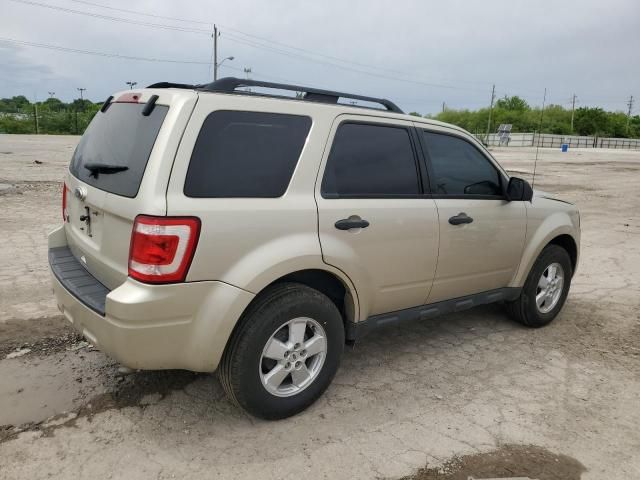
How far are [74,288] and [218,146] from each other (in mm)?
1167

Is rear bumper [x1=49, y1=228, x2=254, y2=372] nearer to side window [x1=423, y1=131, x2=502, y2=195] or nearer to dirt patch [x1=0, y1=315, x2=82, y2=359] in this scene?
dirt patch [x1=0, y1=315, x2=82, y2=359]

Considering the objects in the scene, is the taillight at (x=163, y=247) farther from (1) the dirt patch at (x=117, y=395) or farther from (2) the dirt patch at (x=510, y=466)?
(2) the dirt patch at (x=510, y=466)

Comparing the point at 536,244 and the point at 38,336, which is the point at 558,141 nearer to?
the point at 536,244

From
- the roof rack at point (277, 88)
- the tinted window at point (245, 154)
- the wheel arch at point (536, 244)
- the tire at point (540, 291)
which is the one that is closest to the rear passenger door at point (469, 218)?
the wheel arch at point (536, 244)

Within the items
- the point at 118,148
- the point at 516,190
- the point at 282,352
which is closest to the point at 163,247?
the point at 118,148

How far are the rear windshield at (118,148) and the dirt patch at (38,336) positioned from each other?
54.7 inches

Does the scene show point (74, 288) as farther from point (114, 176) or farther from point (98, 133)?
point (98, 133)

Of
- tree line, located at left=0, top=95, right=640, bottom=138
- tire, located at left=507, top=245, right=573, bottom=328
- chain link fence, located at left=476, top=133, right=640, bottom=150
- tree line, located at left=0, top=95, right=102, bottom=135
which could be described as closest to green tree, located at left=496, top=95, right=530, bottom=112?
tree line, located at left=0, top=95, right=640, bottom=138

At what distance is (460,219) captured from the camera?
371 cm

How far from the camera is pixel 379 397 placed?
134 inches

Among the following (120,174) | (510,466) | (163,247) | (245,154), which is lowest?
(510,466)

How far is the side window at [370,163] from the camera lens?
3.17m

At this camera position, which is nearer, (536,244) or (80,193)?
(80,193)

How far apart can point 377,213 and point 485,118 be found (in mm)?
109098
